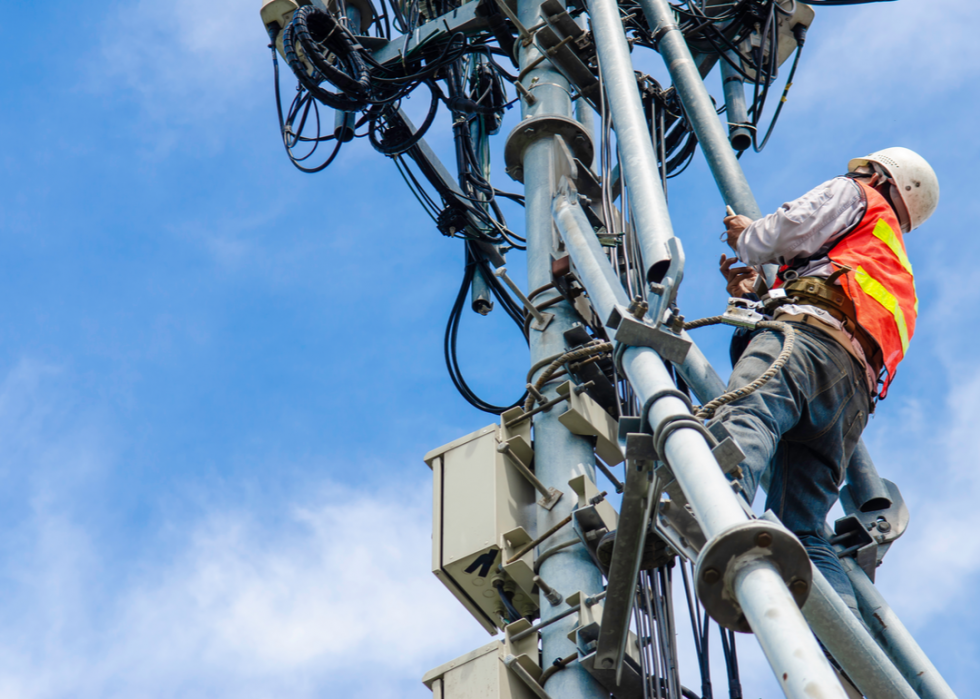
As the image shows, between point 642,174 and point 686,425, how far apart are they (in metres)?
1.12

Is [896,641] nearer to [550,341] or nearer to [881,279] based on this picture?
[881,279]

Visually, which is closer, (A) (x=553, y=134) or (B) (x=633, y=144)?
(B) (x=633, y=144)

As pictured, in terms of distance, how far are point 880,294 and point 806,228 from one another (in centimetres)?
37

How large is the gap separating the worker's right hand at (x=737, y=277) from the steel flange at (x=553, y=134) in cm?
101

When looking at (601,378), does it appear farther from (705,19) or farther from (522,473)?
(705,19)

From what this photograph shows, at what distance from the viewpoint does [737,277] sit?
17.1 feet

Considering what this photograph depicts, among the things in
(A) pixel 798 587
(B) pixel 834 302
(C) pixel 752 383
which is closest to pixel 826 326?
(B) pixel 834 302

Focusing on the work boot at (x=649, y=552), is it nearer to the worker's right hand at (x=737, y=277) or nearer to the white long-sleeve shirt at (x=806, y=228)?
the white long-sleeve shirt at (x=806, y=228)

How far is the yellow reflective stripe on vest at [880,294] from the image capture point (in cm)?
445

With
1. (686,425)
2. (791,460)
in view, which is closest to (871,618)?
(791,460)

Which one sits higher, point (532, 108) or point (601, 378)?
point (532, 108)

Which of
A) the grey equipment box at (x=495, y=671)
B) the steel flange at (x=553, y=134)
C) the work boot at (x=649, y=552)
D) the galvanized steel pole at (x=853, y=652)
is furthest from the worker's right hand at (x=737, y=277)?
the galvanized steel pole at (x=853, y=652)

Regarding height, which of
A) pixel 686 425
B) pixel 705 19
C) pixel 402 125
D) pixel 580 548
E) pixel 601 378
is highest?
pixel 402 125

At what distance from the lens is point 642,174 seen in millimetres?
3752
